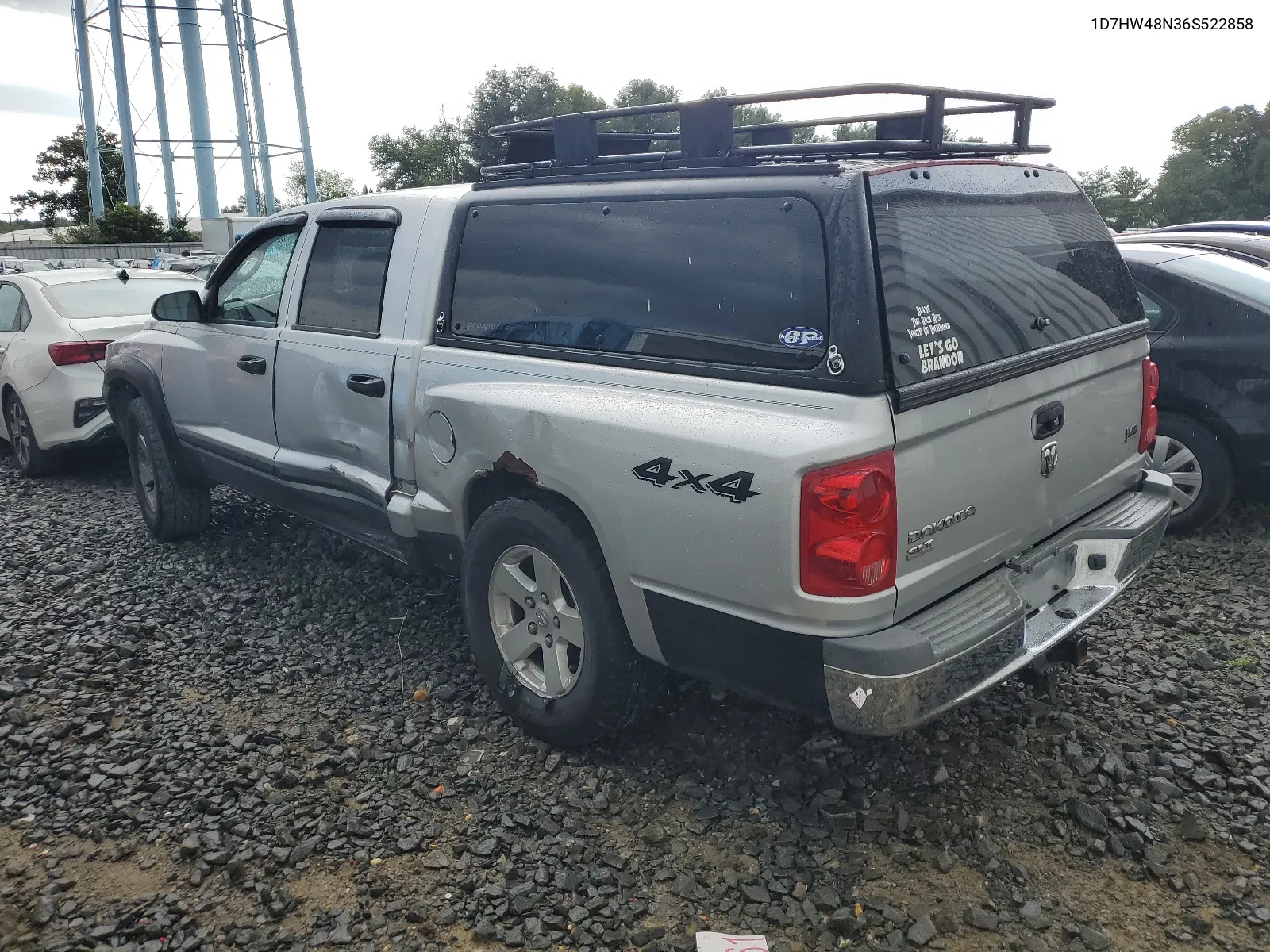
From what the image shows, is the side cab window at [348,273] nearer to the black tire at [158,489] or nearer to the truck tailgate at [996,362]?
the black tire at [158,489]

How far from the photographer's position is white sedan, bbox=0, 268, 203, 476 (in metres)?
6.93

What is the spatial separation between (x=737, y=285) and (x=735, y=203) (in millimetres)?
254

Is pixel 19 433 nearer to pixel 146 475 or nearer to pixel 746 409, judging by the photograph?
pixel 146 475

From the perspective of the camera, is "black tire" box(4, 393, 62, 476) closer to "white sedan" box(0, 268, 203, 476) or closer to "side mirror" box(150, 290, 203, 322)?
A: "white sedan" box(0, 268, 203, 476)

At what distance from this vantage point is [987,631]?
273 cm

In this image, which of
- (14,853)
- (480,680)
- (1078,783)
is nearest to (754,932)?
(1078,783)

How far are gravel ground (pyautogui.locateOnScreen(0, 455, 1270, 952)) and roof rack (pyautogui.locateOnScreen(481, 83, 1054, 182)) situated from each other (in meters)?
2.02

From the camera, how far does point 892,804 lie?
10.3 ft

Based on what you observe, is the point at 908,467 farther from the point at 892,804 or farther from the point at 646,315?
the point at 892,804

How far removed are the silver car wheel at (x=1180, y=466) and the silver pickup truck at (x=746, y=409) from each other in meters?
1.76

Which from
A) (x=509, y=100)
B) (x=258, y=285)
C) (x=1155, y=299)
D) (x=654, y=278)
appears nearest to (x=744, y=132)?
(x=654, y=278)

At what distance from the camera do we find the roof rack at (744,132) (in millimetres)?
3000

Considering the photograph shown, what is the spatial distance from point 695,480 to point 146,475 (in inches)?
177

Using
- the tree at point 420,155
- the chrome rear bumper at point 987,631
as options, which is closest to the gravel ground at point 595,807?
the chrome rear bumper at point 987,631
